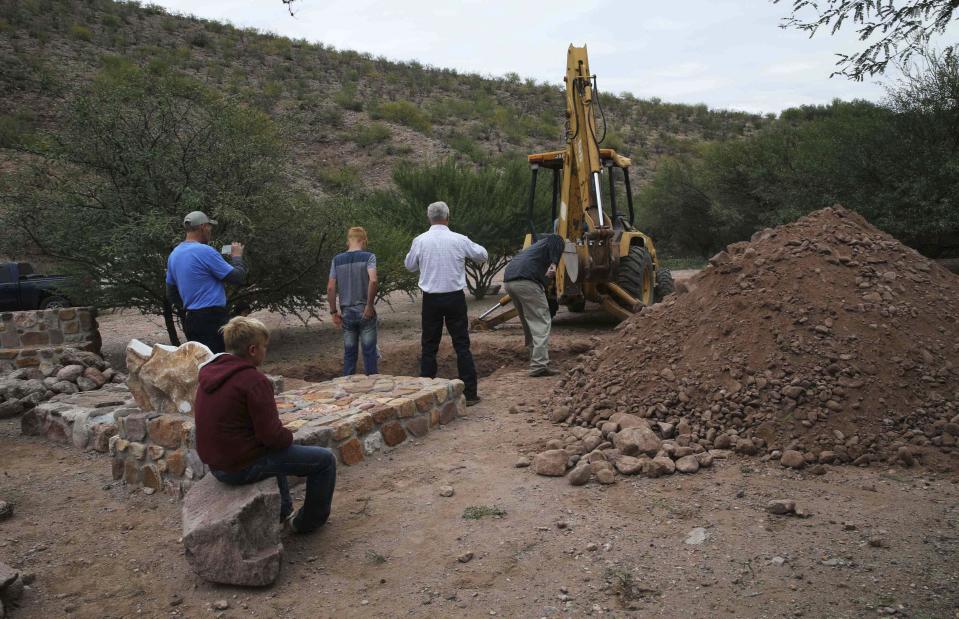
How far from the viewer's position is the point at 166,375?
5012 mm

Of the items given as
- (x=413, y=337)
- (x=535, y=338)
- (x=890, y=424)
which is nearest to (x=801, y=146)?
(x=413, y=337)

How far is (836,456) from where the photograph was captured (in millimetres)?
4652

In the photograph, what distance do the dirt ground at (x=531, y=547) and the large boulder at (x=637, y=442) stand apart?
335 millimetres

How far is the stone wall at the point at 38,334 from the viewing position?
9.08 m

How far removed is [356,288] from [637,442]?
304 centimetres

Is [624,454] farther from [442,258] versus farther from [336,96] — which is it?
[336,96]

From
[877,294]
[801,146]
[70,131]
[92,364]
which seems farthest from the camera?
[801,146]

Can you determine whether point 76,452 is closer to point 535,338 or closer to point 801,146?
point 535,338

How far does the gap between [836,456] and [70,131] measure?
934 cm

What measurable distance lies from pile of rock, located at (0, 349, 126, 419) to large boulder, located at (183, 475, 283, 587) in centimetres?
515

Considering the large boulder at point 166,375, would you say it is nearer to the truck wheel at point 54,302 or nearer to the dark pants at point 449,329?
the dark pants at point 449,329

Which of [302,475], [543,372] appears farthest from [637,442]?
[543,372]

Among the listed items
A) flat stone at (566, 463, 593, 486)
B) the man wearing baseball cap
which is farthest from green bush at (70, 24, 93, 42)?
flat stone at (566, 463, 593, 486)

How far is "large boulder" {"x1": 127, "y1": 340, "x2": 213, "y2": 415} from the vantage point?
493cm
